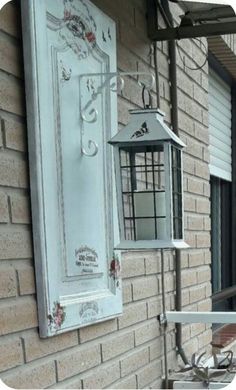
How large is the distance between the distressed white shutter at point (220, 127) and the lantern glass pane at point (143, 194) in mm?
2678

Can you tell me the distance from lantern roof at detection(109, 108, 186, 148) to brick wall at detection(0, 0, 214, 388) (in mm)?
333

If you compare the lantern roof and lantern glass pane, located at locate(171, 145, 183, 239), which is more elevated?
the lantern roof

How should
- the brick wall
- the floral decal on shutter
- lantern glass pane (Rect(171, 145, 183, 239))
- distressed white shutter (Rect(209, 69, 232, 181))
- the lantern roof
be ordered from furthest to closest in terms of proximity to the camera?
distressed white shutter (Rect(209, 69, 232, 181)) < the floral decal on shutter < lantern glass pane (Rect(171, 145, 183, 239)) < the lantern roof < the brick wall

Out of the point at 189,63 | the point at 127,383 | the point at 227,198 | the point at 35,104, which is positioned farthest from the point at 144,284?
the point at 227,198

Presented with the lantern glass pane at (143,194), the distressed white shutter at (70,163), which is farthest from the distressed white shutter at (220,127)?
the lantern glass pane at (143,194)

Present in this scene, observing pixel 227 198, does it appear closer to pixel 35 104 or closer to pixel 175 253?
pixel 175 253

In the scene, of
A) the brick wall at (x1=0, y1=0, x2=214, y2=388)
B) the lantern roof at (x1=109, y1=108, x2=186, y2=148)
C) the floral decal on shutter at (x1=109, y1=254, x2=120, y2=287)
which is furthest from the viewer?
the floral decal on shutter at (x1=109, y1=254, x2=120, y2=287)

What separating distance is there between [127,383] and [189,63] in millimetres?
1866

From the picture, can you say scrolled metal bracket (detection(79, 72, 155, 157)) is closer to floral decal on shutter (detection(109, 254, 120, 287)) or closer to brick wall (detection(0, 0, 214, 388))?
brick wall (detection(0, 0, 214, 388))

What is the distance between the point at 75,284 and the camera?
1706mm

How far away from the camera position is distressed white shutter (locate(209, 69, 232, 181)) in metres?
4.50

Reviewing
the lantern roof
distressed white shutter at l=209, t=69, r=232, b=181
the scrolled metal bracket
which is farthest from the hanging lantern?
distressed white shutter at l=209, t=69, r=232, b=181

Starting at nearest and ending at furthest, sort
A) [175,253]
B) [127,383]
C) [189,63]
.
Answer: [127,383] → [175,253] → [189,63]

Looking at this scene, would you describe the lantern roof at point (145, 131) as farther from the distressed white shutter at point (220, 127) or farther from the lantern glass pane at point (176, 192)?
the distressed white shutter at point (220, 127)
